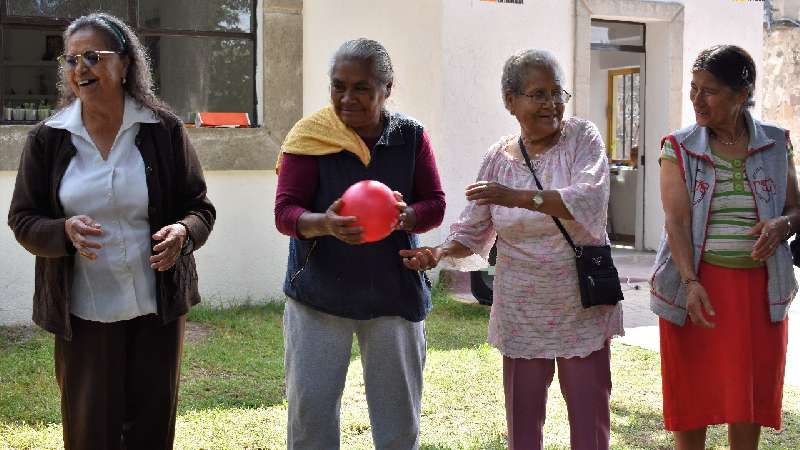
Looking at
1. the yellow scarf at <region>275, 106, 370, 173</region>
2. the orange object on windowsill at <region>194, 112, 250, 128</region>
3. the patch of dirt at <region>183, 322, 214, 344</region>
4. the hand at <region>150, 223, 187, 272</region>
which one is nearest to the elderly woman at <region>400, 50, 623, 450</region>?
the yellow scarf at <region>275, 106, 370, 173</region>

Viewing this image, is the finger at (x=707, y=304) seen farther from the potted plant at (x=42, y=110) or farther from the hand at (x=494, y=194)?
the potted plant at (x=42, y=110)

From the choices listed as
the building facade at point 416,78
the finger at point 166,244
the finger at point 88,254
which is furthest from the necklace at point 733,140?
the building facade at point 416,78

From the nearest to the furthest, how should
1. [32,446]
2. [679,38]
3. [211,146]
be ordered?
[32,446] → [211,146] → [679,38]

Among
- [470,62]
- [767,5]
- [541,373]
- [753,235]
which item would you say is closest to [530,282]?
[541,373]

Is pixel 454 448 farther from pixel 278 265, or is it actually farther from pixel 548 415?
pixel 278 265

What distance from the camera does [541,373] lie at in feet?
12.2

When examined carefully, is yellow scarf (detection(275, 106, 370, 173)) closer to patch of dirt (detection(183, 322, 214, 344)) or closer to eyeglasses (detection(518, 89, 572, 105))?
eyeglasses (detection(518, 89, 572, 105))

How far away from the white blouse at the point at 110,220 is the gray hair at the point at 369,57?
0.78m

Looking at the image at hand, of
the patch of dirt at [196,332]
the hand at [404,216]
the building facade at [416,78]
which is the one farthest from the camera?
the building facade at [416,78]

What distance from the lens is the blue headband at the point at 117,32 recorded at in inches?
135

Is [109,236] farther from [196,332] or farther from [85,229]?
[196,332]

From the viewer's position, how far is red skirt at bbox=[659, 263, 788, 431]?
12.5 ft

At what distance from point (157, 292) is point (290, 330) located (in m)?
0.48

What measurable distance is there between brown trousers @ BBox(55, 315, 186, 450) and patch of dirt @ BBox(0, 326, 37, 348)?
4148 millimetres
